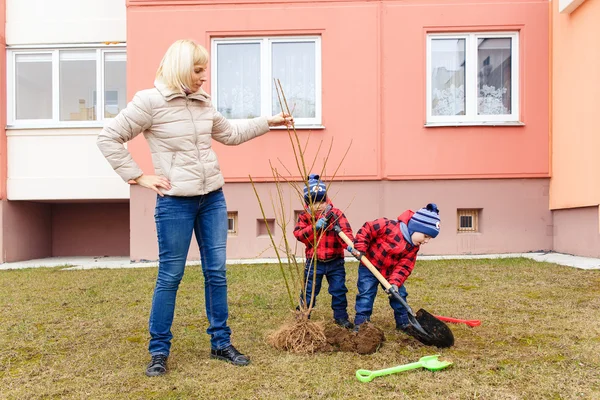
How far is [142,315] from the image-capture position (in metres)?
4.25

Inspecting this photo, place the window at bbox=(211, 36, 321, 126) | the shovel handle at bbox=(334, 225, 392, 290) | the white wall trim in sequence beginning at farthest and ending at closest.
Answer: the white wall trim < the window at bbox=(211, 36, 321, 126) < the shovel handle at bbox=(334, 225, 392, 290)

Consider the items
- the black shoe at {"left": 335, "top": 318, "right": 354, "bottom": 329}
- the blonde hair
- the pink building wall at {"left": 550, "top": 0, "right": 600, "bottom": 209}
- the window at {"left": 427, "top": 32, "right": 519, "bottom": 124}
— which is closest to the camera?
the blonde hair

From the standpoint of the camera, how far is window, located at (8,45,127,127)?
28.8ft

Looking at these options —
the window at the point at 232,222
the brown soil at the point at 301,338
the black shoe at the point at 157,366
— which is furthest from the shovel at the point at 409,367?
A: the window at the point at 232,222

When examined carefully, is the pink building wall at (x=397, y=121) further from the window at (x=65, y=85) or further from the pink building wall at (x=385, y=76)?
the window at (x=65, y=85)

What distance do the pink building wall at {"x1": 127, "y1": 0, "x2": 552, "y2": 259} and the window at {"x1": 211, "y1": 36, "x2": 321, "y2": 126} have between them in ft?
0.84

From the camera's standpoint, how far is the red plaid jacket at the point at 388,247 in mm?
3486

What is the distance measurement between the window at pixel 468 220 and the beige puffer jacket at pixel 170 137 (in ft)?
19.1

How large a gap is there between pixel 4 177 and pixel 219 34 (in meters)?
4.54

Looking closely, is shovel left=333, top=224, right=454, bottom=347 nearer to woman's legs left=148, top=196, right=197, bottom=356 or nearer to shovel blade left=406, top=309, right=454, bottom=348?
shovel blade left=406, top=309, right=454, bottom=348

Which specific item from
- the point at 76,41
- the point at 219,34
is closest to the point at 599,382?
the point at 219,34

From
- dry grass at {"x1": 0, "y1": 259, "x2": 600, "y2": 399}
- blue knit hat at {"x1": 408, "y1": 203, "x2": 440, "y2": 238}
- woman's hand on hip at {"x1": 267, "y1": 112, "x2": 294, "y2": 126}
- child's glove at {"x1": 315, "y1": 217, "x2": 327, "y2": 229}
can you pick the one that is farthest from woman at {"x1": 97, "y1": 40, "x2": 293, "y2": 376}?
blue knit hat at {"x1": 408, "y1": 203, "x2": 440, "y2": 238}

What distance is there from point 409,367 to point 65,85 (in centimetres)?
850

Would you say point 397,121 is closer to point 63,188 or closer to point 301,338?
point 301,338
